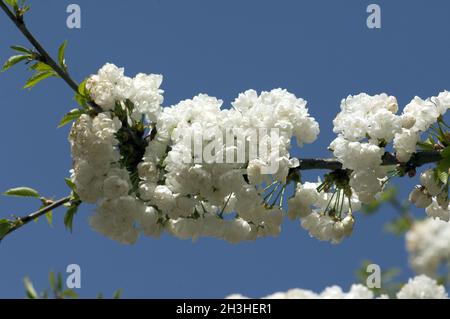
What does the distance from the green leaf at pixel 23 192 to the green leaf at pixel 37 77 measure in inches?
19.4

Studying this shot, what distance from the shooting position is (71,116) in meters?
3.38

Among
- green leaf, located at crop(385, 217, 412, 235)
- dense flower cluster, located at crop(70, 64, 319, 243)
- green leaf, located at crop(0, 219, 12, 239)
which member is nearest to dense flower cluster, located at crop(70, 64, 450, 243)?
dense flower cluster, located at crop(70, 64, 319, 243)

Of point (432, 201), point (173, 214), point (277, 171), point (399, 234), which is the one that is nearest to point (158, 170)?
point (173, 214)

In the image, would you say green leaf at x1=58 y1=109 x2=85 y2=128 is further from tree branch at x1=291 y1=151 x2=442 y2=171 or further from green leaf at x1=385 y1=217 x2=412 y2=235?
green leaf at x1=385 y1=217 x2=412 y2=235

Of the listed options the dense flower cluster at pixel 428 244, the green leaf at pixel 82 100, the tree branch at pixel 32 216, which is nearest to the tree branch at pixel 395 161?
the green leaf at pixel 82 100

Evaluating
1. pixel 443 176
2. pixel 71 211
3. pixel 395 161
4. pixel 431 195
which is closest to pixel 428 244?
pixel 431 195

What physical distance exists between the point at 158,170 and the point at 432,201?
1444mm

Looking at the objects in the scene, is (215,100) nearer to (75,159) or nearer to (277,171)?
(277,171)

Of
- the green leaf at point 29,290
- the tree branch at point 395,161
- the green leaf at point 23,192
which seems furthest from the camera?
the green leaf at point 29,290

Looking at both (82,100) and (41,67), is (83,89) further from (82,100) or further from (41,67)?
(41,67)

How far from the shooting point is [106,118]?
322 cm

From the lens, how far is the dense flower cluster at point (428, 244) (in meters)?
8.39

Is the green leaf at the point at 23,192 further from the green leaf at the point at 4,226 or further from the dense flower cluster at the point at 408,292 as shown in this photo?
the dense flower cluster at the point at 408,292

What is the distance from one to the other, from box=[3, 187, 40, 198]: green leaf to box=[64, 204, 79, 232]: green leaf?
0.20 m
